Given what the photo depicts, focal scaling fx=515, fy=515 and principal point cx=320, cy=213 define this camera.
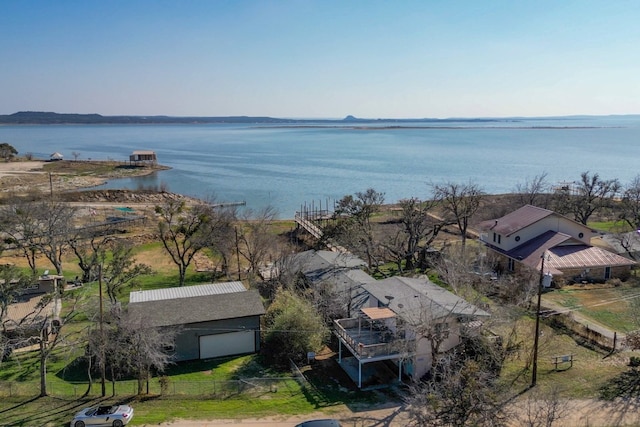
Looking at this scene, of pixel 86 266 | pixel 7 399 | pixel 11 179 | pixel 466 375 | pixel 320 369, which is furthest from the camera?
pixel 11 179

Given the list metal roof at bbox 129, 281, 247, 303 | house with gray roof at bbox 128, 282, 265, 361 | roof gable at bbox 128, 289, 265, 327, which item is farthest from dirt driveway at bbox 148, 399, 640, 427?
metal roof at bbox 129, 281, 247, 303

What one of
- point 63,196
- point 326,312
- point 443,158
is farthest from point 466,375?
point 443,158

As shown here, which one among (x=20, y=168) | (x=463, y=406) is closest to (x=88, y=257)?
(x=463, y=406)

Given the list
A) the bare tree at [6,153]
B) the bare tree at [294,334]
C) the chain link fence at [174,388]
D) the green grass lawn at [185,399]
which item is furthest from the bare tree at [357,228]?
the bare tree at [6,153]

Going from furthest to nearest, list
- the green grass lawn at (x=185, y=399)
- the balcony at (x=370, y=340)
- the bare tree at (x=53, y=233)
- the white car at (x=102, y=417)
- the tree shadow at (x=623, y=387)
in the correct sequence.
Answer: the bare tree at (x=53, y=233), the balcony at (x=370, y=340), the tree shadow at (x=623, y=387), the green grass lawn at (x=185, y=399), the white car at (x=102, y=417)

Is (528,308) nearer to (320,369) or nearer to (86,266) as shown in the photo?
(320,369)

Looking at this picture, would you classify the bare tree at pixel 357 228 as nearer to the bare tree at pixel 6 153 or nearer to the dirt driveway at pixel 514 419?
the dirt driveway at pixel 514 419
